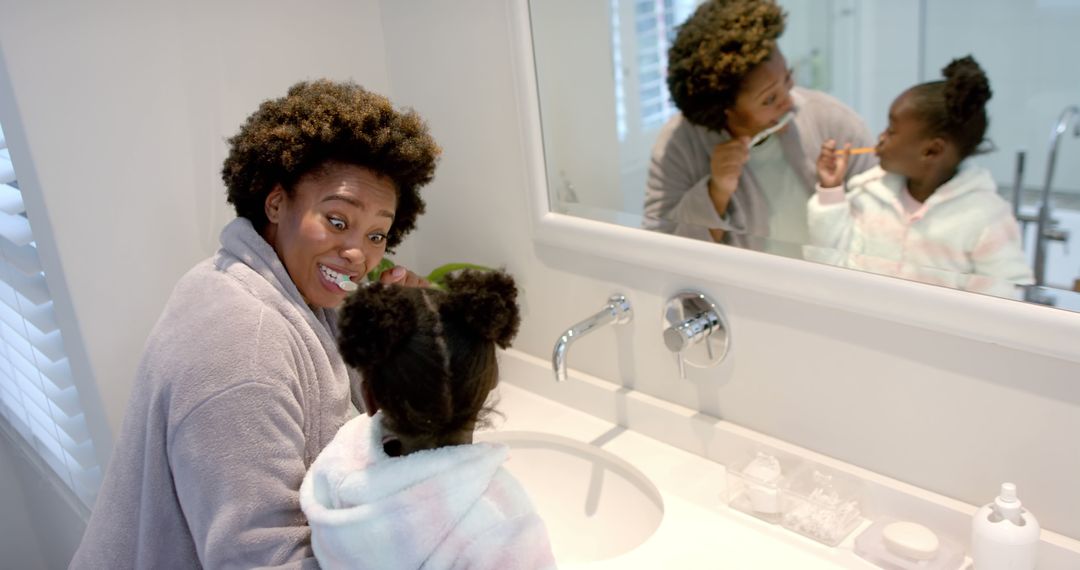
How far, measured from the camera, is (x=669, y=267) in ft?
4.40

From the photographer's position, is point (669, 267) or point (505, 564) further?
point (669, 267)

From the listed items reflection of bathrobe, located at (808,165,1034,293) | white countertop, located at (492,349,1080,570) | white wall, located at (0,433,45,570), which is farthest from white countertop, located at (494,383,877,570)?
white wall, located at (0,433,45,570)

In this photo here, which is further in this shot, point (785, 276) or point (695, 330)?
point (695, 330)

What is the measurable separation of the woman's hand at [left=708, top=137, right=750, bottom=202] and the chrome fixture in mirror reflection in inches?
5.7

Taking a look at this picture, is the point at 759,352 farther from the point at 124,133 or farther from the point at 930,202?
the point at 124,133

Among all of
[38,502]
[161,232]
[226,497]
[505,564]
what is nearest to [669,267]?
[505,564]

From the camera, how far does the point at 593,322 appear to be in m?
1.40

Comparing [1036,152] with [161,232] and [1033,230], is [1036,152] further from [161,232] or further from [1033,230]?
[161,232]

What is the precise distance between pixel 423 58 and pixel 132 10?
1.57ft

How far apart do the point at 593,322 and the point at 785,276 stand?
0.32 metres

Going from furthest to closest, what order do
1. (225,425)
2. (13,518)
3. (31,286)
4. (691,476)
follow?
1. (13,518)
2. (31,286)
3. (691,476)
4. (225,425)

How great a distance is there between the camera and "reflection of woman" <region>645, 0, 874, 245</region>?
1.13 metres

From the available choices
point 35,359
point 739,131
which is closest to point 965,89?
point 739,131

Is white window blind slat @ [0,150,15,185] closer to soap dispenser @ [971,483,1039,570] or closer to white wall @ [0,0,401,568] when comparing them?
white wall @ [0,0,401,568]
